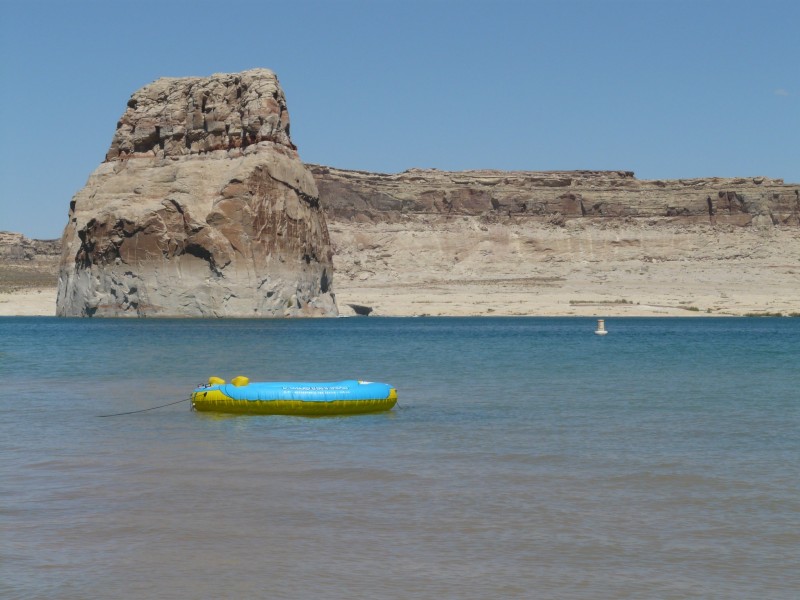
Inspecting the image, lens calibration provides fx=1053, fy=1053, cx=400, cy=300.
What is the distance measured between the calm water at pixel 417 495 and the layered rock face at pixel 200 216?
49.0m

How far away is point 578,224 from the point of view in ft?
509

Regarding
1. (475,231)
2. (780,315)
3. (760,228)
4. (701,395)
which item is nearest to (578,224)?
(475,231)

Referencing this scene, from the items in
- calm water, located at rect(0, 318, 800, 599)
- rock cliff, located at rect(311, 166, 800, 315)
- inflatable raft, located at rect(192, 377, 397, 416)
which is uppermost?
rock cliff, located at rect(311, 166, 800, 315)

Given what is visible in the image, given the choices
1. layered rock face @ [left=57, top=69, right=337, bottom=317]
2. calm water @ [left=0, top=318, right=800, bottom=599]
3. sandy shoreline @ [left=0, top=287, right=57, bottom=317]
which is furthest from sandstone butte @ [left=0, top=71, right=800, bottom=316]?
calm water @ [left=0, top=318, right=800, bottom=599]

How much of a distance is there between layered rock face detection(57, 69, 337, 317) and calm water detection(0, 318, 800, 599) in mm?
49017

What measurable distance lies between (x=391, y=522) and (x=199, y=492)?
2.99 meters

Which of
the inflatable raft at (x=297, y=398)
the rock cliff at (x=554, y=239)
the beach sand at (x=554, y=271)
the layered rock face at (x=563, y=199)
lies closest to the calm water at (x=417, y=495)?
the inflatable raft at (x=297, y=398)

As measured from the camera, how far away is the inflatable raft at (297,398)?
21688 millimetres

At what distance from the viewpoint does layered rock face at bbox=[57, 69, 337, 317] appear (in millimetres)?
77500

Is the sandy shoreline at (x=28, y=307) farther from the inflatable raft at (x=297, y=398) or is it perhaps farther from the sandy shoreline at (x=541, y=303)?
the inflatable raft at (x=297, y=398)

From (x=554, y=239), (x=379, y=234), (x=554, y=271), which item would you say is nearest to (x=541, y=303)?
(x=554, y=271)

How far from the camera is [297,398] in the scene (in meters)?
21.7

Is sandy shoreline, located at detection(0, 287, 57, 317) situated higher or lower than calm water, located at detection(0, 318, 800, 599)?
higher

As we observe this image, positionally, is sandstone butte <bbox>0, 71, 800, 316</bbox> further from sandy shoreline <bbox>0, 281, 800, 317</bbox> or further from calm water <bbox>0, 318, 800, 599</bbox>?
calm water <bbox>0, 318, 800, 599</bbox>
